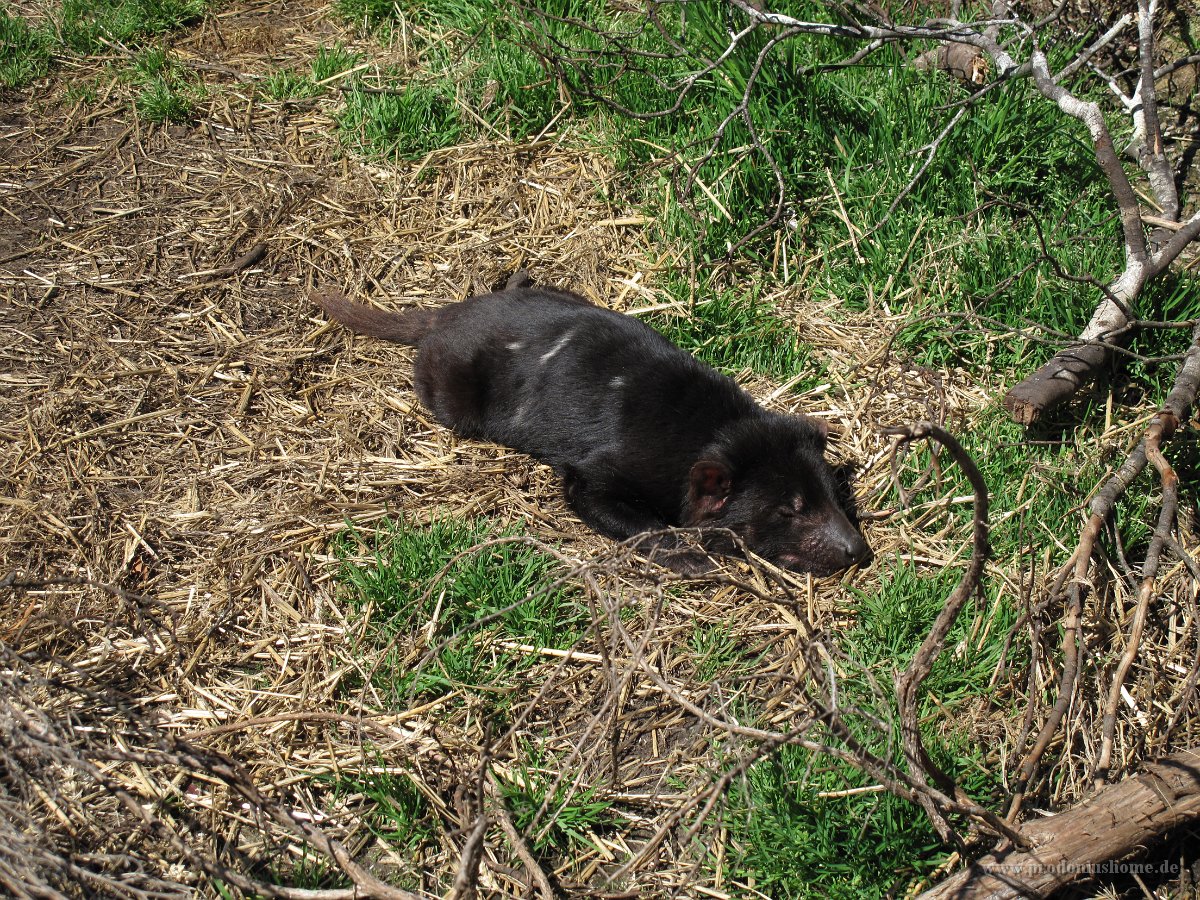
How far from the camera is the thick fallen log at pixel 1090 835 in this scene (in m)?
2.83

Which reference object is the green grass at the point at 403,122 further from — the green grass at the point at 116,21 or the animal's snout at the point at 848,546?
the animal's snout at the point at 848,546

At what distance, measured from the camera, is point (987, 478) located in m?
4.12

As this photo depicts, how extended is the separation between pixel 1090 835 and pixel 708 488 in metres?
1.85

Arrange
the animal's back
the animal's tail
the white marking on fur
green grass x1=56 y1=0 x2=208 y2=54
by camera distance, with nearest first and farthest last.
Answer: the animal's back
the white marking on fur
the animal's tail
green grass x1=56 y1=0 x2=208 y2=54

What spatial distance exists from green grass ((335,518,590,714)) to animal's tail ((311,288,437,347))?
1.18 metres

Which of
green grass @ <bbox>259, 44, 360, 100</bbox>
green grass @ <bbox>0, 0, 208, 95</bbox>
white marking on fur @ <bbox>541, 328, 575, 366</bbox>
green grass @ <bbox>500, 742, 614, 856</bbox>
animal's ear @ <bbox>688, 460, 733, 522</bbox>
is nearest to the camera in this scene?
green grass @ <bbox>500, 742, 614, 856</bbox>

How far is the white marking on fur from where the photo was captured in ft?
14.6

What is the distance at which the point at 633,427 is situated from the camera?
4.30 meters

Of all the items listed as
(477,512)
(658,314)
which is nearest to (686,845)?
(477,512)

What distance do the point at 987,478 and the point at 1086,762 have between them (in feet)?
4.04

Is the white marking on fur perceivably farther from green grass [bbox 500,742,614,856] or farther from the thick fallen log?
the thick fallen log

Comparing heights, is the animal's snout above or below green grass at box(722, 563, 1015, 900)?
above

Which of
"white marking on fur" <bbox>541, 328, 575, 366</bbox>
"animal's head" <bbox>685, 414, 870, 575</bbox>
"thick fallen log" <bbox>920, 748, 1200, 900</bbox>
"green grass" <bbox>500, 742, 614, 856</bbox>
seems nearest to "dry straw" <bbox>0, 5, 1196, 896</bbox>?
"green grass" <bbox>500, 742, 614, 856</bbox>

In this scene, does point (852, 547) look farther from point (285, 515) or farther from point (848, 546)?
point (285, 515)
